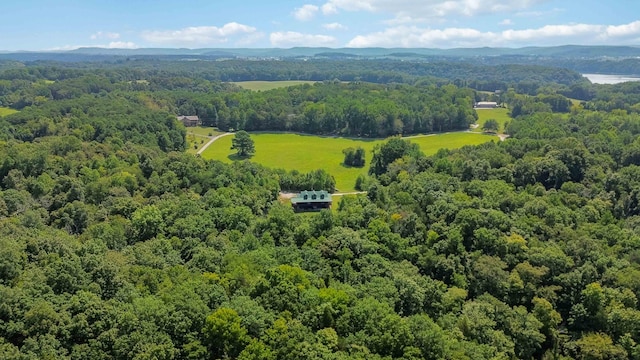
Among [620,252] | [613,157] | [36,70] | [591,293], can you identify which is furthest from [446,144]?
[36,70]

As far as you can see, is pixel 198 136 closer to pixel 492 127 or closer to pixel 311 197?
pixel 311 197

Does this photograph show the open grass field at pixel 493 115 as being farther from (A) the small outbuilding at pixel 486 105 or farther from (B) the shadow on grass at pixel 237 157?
(B) the shadow on grass at pixel 237 157

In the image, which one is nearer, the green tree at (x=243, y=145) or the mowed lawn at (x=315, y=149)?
the mowed lawn at (x=315, y=149)

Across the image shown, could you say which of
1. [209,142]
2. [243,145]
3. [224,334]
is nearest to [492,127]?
[243,145]

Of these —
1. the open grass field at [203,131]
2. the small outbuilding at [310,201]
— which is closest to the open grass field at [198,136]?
the open grass field at [203,131]

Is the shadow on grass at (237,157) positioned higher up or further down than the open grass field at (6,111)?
further down

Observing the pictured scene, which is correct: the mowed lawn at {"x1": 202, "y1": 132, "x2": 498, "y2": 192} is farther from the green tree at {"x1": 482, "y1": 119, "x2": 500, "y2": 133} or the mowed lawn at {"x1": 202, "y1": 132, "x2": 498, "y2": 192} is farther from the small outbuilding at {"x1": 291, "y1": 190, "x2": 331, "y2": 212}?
the small outbuilding at {"x1": 291, "y1": 190, "x2": 331, "y2": 212}

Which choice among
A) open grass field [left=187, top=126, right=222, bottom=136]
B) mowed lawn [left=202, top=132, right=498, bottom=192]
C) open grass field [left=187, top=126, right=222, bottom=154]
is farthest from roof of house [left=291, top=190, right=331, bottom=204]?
open grass field [left=187, top=126, right=222, bottom=136]
